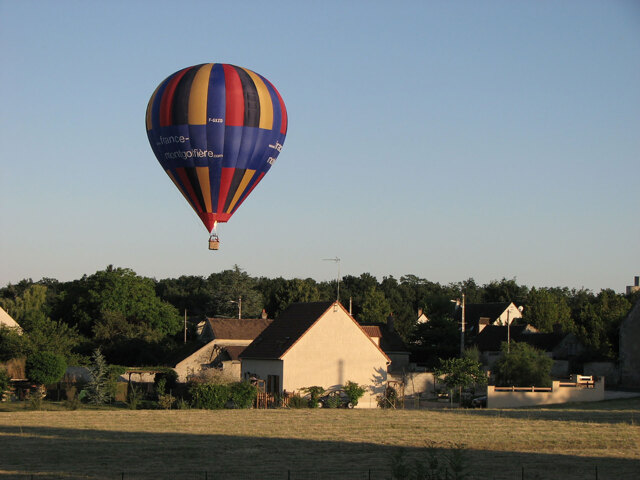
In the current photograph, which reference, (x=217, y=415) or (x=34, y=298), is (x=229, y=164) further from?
(x=34, y=298)

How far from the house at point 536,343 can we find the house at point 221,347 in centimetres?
2044

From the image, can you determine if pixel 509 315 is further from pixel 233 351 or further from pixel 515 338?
pixel 233 351

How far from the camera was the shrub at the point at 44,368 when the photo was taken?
4950 cm

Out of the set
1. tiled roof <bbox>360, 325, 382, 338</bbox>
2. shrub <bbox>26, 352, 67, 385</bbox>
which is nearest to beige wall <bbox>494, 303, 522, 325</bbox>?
tiled roof <bbox>360, 325, 382, 338</bbox>

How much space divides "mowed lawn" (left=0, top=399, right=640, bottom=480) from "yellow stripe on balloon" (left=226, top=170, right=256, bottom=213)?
923 cm

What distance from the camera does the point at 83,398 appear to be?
153ft

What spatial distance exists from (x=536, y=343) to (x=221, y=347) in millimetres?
28777

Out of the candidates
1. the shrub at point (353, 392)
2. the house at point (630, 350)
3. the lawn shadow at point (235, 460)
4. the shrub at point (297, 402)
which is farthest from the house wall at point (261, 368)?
the house at point (630, 350)

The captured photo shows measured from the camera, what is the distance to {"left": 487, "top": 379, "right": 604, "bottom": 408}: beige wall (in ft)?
154

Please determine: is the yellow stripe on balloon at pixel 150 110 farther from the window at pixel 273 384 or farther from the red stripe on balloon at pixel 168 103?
the window at pixel 273 384

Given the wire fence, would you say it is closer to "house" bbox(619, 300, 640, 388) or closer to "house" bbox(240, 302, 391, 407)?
"house" bbox(240, 302, 391, 407)

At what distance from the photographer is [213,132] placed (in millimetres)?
38062

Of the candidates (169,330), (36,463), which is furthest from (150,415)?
(169,330)

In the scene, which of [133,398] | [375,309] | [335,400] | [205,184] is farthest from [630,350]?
[375,309]
